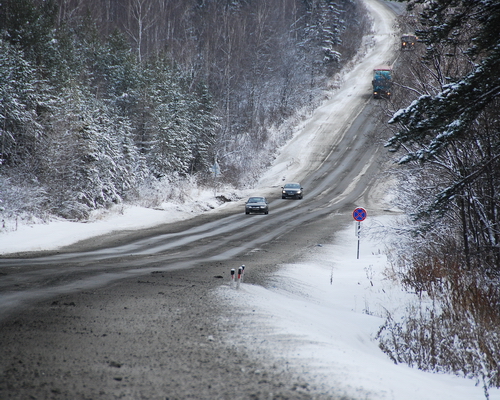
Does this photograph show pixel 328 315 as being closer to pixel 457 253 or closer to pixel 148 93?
pixel 457 253

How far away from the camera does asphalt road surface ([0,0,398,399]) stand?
13.4ft

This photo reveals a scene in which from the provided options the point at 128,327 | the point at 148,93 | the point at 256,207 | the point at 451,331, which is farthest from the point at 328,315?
the point at 148,93

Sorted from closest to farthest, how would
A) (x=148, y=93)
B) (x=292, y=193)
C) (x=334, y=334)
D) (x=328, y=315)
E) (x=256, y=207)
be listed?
1. (x=334, y=334)
2. (x=328, y=315)
3. (x=256, y=207)
4. (x=148, y=93)
5. (x=292, y=193)

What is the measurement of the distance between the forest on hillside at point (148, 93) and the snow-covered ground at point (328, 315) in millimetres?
4578

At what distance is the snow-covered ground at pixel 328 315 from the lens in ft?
15.0

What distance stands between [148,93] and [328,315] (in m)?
30.9

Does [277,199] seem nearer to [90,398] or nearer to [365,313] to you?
[365,313]

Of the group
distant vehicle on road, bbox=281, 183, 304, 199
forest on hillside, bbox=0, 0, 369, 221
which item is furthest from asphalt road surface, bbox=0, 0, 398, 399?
distant vehicle on road, bbox=281, 183, 304, 199

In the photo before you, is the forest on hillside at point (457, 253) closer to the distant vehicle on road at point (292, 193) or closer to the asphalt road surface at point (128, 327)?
the asphalt road surface at point (128, 327)

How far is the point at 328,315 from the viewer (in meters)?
7.86

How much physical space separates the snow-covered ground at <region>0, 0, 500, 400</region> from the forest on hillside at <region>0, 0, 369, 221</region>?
4.58m

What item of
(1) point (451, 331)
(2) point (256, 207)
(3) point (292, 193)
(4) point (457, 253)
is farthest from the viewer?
(3) point (292, 193)

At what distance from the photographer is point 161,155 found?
114 feet

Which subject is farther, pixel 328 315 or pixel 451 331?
pixel 328 315
